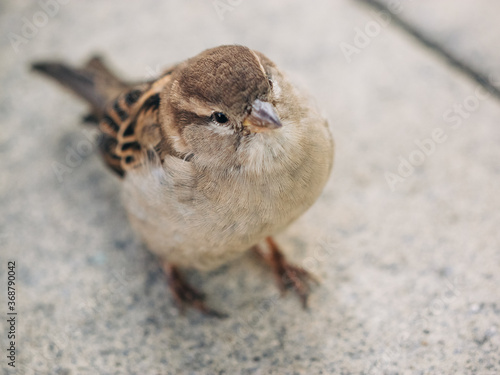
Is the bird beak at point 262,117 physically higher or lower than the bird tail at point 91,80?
higher

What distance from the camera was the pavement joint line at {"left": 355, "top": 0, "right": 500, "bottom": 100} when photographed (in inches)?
131

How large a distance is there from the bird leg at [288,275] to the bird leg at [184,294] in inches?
15.1

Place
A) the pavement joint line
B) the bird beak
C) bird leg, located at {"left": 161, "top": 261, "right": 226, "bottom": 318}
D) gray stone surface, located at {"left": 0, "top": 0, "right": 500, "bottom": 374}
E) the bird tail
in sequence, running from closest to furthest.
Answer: the bird beak, gray stone surface, located at {"left": 0, "top": 0, "right": 500, "bottom": 374}, bird leg, located at {"left": 161, "top": 261, "right": 226, "bottom": 318}, the bird tail, the pavement joint line

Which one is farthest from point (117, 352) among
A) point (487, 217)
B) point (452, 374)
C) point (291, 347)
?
point (487, 217)

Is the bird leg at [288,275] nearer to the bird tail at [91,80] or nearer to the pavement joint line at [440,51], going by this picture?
the bird tail at [91,80]

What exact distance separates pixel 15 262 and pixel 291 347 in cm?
174

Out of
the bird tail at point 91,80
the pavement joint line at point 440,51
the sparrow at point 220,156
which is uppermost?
the pavement joint line at point 440,51

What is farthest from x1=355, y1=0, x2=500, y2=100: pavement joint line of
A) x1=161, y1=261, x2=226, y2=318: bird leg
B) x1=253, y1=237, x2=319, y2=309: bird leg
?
x1=161, y1=261, x2=226, y2=318: bird leg

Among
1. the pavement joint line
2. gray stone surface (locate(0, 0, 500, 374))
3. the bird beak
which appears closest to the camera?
the bird beak

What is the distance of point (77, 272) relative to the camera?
286 cm

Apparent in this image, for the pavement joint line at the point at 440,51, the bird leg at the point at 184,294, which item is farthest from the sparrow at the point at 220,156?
the pavement joint line at the point at 440,51

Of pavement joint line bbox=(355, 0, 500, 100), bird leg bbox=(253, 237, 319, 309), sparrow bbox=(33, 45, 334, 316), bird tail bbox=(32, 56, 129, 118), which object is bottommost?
bird tail bbox=(32, 56, 129, 118)

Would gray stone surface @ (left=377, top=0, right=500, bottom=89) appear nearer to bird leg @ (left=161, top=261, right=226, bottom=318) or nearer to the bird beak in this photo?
the bird beak

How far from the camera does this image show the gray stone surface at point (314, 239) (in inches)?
96.2
